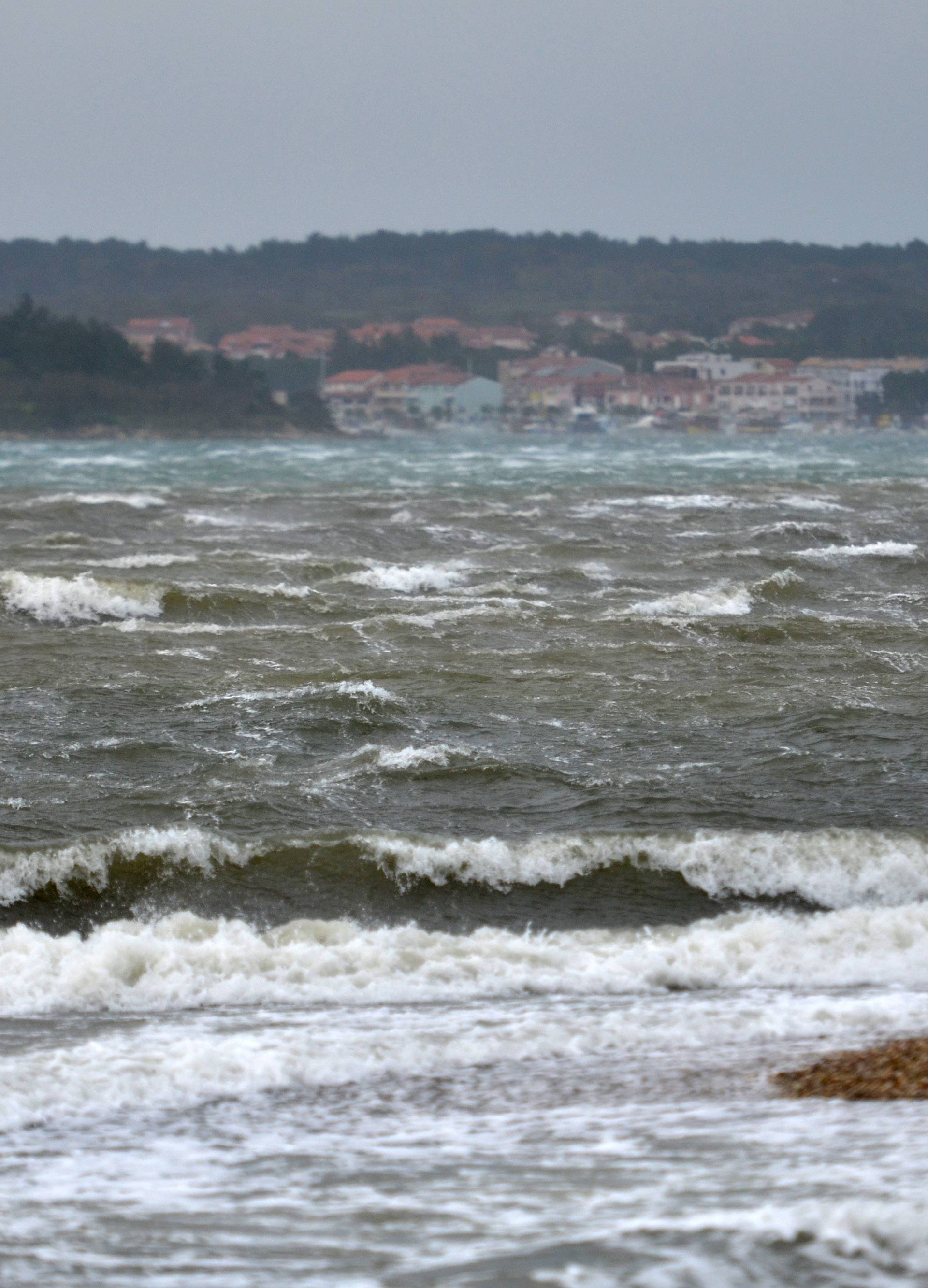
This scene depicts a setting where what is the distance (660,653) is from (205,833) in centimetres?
779

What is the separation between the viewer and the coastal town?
529 ft

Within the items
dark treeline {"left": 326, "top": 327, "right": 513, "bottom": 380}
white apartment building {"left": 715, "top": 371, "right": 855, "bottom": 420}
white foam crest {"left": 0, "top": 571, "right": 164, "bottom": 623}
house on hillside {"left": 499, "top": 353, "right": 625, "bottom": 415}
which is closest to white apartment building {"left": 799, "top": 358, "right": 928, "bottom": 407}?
white apartment building {"left": 715, "top": 371, "right": 855, "bottom": 420}

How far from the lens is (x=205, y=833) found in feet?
32.8

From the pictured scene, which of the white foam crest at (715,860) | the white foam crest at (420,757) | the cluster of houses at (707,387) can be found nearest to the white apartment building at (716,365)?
the cluster of houses at (707,387)

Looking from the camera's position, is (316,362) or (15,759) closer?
(15,759)

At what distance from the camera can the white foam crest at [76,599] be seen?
1988 cm

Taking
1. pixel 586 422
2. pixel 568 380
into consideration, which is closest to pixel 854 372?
pixel 568 380

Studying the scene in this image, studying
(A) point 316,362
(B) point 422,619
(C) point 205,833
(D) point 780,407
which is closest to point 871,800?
(C) point 205,833

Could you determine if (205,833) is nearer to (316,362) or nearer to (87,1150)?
(87,1150)

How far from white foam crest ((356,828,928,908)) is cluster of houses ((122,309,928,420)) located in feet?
467

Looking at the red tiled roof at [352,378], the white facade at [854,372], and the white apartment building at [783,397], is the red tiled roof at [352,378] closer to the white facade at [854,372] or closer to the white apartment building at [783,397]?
the white apartment building at [783,397]

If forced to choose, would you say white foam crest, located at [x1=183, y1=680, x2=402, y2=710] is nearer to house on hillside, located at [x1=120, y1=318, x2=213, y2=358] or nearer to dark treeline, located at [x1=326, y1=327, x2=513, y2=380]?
house on hillside, located at [x1=120, y1=318, x2=213, y2=358]

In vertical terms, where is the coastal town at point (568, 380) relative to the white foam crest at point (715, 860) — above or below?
above

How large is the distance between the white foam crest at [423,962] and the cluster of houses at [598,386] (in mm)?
143561
